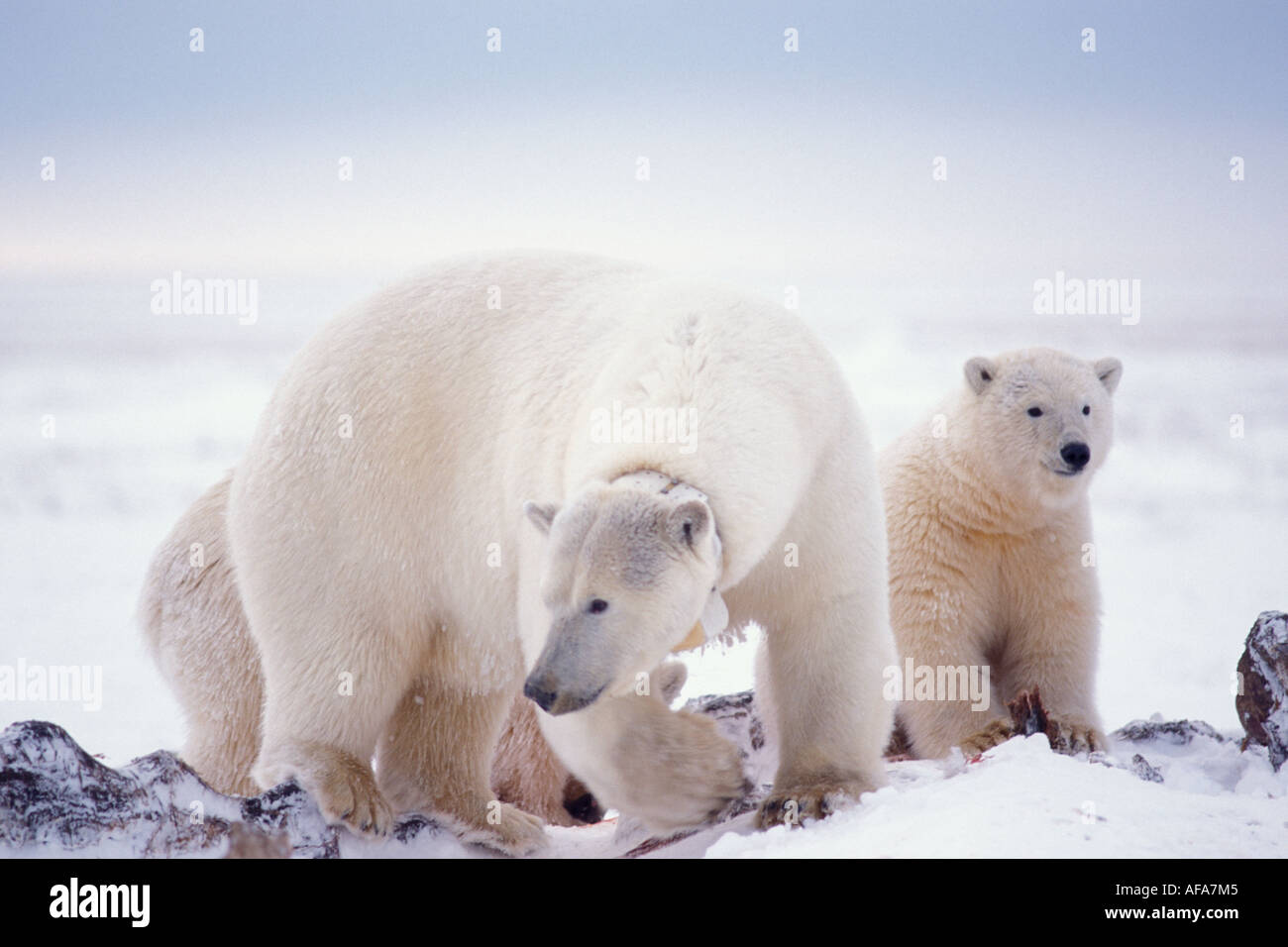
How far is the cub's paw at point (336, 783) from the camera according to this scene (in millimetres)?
5125

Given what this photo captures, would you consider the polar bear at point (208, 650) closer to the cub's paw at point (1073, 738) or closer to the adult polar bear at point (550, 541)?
the adult polar bear at point (550, 541)

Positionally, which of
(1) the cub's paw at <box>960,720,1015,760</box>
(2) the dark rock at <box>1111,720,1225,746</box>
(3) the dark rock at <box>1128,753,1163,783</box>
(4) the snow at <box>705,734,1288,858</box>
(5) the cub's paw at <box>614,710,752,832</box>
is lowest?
(2) the dark rock at <box>1111,720,1225,746</box>

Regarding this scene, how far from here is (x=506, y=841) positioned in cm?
557

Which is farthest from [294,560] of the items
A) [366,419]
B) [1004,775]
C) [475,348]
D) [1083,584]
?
[1083,584]

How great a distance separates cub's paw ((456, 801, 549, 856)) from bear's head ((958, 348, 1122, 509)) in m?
2.84

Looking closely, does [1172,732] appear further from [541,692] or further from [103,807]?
[103,807]

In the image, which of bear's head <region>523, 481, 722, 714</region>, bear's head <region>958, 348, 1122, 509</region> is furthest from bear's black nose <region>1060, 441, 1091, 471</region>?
bear's head <region>523, 481, 722, 714</region>

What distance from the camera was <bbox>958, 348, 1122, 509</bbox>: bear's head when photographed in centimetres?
666

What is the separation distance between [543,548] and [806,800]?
1.28m

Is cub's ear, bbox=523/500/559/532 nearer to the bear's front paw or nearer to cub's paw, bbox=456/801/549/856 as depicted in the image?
the bear's front paw

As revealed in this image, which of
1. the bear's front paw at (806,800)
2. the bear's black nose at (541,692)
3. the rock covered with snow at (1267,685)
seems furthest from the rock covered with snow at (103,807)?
the rock covered with snow at (1267,685)

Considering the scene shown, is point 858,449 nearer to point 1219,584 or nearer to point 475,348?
point 475,348

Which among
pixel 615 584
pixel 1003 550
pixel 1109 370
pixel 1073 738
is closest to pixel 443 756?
pixel 615 584

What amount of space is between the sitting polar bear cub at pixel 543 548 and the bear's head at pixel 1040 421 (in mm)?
1929
